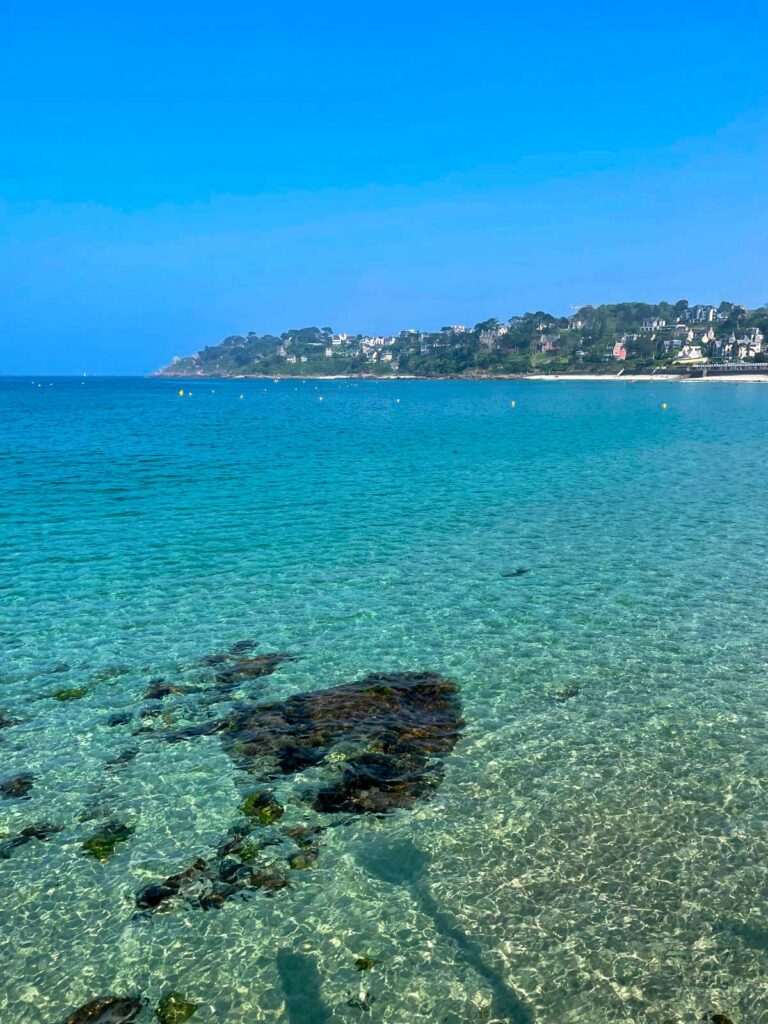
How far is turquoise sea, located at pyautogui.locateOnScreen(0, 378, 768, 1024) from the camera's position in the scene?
8984 millimetres

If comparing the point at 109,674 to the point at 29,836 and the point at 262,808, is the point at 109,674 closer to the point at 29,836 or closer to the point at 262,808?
the point at 29,836

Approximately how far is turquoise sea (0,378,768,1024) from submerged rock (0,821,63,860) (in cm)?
14

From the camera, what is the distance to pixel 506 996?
28.3ft

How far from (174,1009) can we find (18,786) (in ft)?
19.8

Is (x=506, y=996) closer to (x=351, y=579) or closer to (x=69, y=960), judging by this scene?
(x=69, y=960)

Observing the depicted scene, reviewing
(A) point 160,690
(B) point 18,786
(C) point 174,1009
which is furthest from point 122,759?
(C) point 174,1009

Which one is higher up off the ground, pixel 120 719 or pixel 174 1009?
pixel 120 719

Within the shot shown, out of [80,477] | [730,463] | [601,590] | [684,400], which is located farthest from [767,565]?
[684,400]

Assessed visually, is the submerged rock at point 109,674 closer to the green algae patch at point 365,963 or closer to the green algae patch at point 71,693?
the green algae patch at point 71,693

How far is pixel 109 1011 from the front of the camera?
27.9 feet

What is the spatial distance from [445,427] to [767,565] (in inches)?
2871

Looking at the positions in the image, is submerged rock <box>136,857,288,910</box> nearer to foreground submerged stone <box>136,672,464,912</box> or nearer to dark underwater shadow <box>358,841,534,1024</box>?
foreground submerged stone <box>136,672,464,912</box>

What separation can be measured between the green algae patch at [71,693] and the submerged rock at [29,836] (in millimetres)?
4647

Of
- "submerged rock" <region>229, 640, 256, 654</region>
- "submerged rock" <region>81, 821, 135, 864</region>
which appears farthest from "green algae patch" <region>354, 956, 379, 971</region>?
"submerged rock" <region>229, 640, 256, 654</region>
